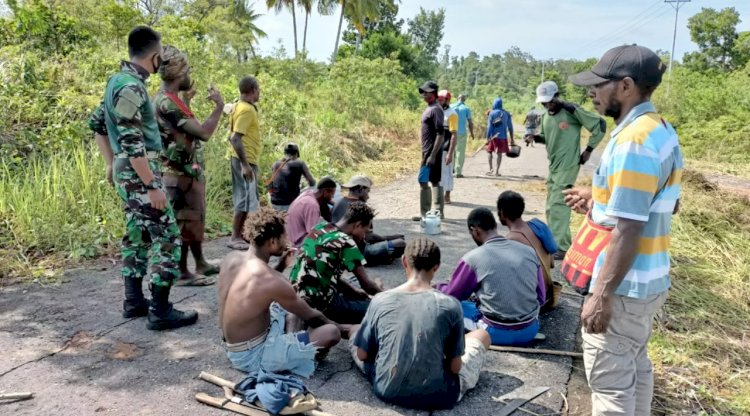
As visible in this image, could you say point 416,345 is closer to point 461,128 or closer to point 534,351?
point 534,351

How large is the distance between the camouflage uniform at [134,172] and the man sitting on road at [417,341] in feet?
5.73


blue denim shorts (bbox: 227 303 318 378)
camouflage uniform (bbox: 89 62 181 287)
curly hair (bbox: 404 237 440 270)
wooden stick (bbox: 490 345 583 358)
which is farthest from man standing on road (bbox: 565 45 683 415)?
camouflage uniform (bbox: 89 62 181 287)

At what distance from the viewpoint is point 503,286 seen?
387 cm

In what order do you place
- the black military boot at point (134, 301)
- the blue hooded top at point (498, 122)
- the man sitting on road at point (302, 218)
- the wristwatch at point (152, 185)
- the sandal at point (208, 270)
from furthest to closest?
the blue hooded top at point (498, 122)
the sandal at point (208, 270)
the man sitting on road at point (302, 218)
the black military boot at point (134, 301)
the wristwatch at point (152, 185)

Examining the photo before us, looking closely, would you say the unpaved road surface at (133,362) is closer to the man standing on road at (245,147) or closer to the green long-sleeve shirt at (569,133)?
the man standing on road at (245,147)

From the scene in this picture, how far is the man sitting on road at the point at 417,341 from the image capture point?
3057mm

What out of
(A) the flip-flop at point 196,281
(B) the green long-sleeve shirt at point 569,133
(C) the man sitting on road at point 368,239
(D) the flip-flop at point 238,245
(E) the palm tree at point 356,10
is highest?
(E) the palm tree at point 356,10

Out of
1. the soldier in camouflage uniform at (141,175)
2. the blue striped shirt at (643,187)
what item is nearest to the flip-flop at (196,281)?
the soldier in camouflage uniform at (141,175)

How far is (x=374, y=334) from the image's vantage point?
10.6ft

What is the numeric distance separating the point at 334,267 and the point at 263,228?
787 mm

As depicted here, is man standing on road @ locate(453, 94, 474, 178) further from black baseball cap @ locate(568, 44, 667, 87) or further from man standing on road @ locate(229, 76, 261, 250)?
black baseball cap @ locate(568, 44, 667, 87)

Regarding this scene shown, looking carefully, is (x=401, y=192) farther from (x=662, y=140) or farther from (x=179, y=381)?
(x=662, y=140)

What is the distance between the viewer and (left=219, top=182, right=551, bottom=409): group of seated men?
10.2 ft

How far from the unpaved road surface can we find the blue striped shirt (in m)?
1.39
